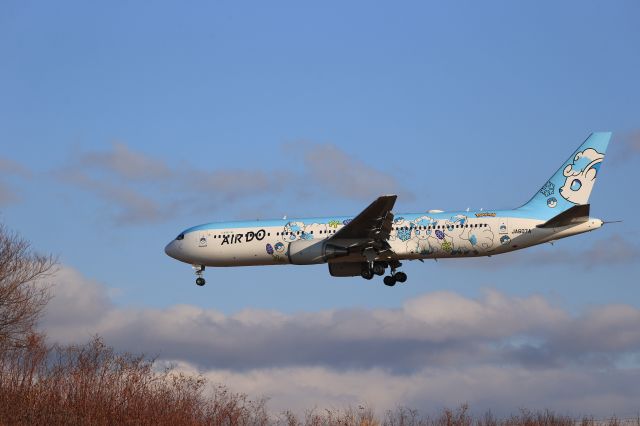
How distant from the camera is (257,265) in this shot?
56.9 m

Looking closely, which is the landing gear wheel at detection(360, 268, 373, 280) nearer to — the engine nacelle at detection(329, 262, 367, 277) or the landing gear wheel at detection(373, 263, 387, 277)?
the landing gear wheel at detection(373, 263, 387, 277)

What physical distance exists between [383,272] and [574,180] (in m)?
10.5

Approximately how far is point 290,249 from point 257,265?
3.86 meters

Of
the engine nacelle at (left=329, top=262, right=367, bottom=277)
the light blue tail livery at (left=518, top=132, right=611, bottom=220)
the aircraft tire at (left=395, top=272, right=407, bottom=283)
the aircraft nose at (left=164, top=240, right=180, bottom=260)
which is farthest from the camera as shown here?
the aircraft nose at (left=164, top=240, right=180, bottom=260)

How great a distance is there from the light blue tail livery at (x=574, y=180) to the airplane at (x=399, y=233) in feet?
0.16

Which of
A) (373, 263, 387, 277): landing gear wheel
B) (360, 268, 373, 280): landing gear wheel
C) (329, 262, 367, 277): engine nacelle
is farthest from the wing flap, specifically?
(329, 262, 367, 277): engine nacelle

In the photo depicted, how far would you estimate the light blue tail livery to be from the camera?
179 ft

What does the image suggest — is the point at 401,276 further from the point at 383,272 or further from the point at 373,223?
the point at 373,223

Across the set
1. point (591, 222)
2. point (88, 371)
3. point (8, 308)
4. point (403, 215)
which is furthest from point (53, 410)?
point (591, 222)

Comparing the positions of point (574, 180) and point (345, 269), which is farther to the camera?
point (345, 269)

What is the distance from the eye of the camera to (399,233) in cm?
5341

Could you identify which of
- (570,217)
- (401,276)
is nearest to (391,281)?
(401,276)

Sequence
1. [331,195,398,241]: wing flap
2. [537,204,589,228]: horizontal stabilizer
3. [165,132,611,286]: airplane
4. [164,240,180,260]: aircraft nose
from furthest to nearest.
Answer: [164,240,180,260]: aircraft nose < [165,132,611,286]: airplane < [331,195,398,241]: wing flap < [537,204,589,228]: horizontal stabilizer

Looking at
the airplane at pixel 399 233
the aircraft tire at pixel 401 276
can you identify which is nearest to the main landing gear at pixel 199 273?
the airplane at pixel 399 233
